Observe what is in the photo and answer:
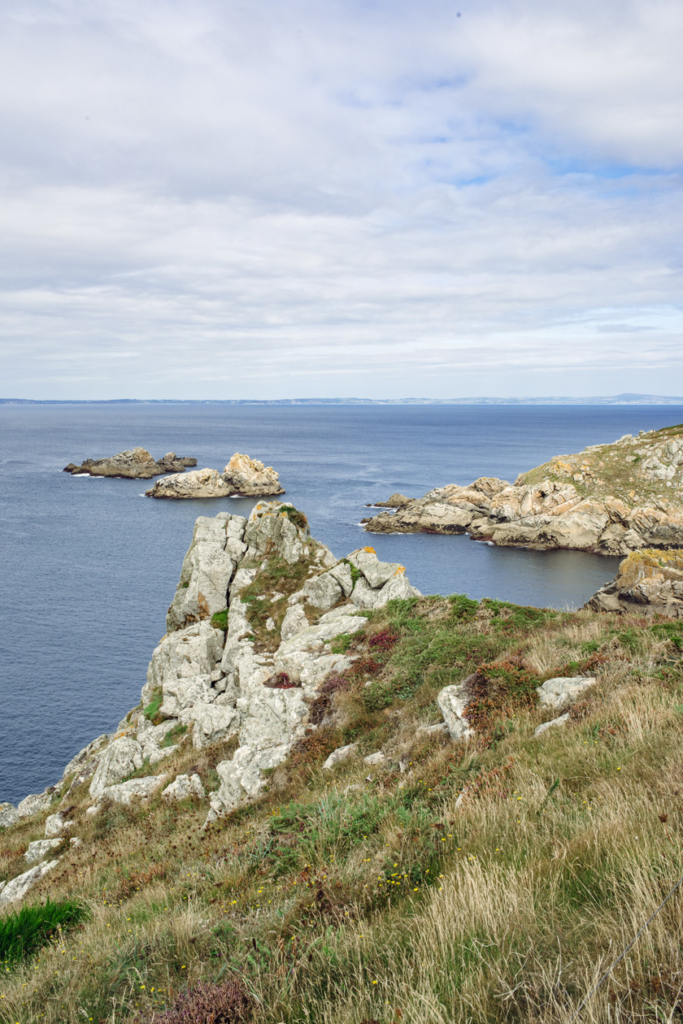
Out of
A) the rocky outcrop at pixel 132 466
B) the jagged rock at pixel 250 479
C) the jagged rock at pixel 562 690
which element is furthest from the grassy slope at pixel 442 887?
the rocky outcrop at pixel 132 466

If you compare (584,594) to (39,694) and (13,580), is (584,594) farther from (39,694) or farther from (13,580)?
(13,580)

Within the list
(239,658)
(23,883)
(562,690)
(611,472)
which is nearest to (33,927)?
(562,690)

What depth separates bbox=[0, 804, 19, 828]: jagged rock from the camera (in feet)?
75.2

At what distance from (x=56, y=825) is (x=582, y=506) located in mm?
78479

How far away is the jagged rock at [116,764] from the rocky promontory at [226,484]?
306 ft

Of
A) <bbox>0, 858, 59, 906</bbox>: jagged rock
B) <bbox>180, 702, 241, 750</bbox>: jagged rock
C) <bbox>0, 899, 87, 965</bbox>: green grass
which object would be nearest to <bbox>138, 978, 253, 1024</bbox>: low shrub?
<bbox>0, 899, 87, 965</bbox>: green grass

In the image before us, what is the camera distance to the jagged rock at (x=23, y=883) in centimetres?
1490

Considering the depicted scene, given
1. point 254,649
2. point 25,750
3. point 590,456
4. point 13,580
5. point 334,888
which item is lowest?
point 25,750

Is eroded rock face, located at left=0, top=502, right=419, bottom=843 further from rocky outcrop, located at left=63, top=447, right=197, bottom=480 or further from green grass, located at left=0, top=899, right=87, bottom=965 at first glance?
rocky outcrop, located at left=63, top=447, right=197, bottom=480

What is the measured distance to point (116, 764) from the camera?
19484 millimetres

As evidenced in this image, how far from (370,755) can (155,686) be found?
51.3 feet

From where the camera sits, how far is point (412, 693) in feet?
47.6

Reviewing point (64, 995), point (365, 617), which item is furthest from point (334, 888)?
point (365, 617)

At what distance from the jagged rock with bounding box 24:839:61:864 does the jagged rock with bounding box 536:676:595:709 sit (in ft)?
50.4
